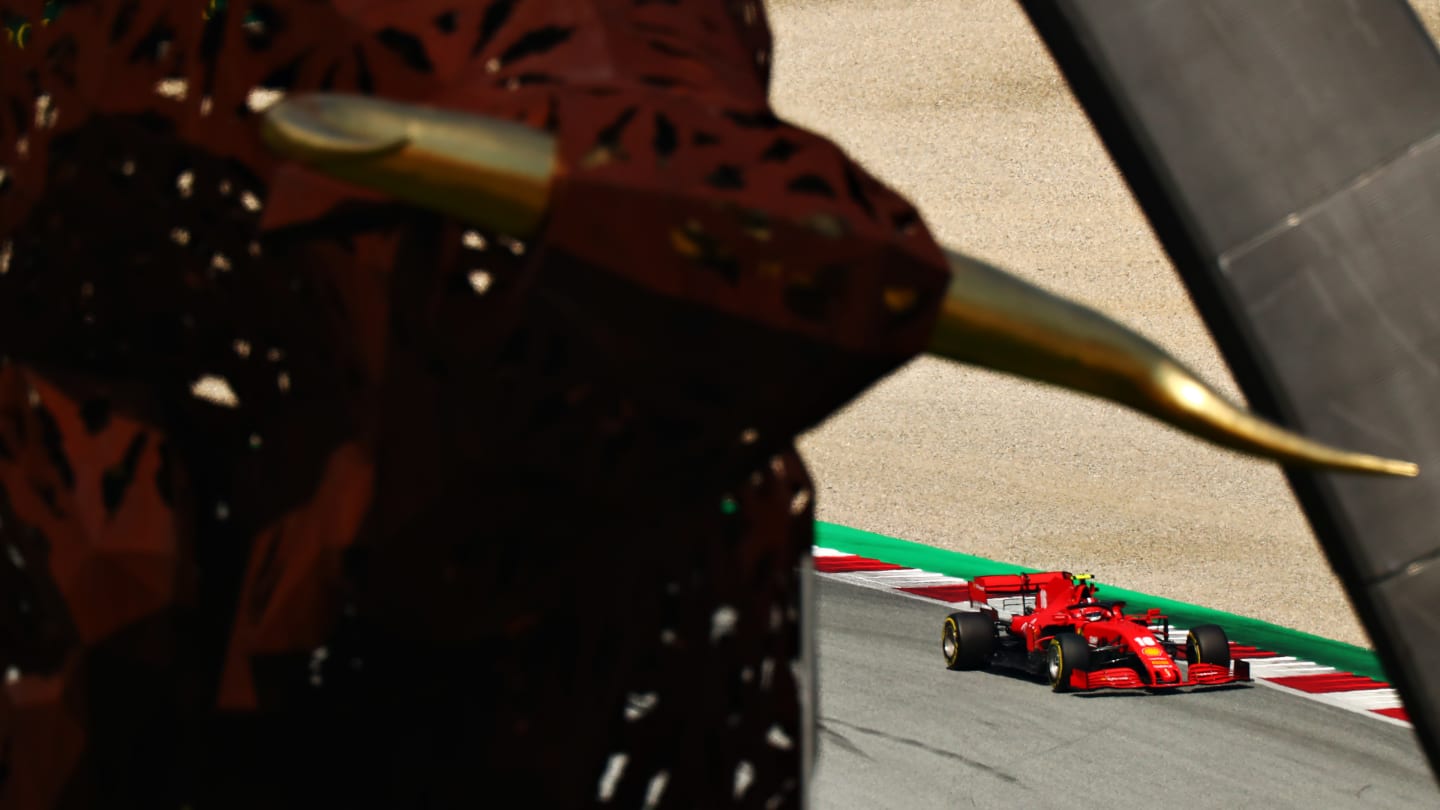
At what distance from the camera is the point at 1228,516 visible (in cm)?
2108

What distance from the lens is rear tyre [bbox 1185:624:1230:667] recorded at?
13484 mm

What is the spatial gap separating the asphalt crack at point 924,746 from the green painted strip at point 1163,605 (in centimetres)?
452

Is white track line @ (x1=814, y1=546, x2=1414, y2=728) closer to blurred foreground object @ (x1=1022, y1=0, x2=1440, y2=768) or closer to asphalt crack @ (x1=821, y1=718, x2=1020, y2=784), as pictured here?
asphalt crack @ (x1=821, y1=718, x2=1020, y2=784)

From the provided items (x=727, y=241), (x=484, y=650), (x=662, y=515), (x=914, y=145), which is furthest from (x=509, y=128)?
(x=914, y=145)

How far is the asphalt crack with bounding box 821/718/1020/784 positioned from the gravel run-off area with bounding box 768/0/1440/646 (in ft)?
22.6

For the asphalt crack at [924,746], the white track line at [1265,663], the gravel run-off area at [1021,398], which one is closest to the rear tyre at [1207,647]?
the white track line at [1265,663]

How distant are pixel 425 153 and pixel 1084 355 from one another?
103 cm

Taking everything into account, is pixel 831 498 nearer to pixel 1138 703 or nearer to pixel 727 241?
pixel 1138 703

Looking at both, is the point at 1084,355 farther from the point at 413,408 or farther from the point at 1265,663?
the point at 1265,663

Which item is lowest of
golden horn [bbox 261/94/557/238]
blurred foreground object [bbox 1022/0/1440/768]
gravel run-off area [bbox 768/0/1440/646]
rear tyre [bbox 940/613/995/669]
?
gravel run-off area [bbox 768/0/1440/646]

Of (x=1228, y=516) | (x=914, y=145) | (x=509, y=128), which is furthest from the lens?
(x=914, y=145)

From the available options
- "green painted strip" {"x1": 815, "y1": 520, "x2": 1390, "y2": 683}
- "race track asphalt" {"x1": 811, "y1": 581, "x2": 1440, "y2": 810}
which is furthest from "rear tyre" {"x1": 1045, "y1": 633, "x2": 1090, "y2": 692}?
"green painted strip" {"x1": 815, "y1": 520, "x2": 1390, "y2": 683}

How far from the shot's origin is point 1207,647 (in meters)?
13.5

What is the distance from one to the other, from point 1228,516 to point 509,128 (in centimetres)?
2050
